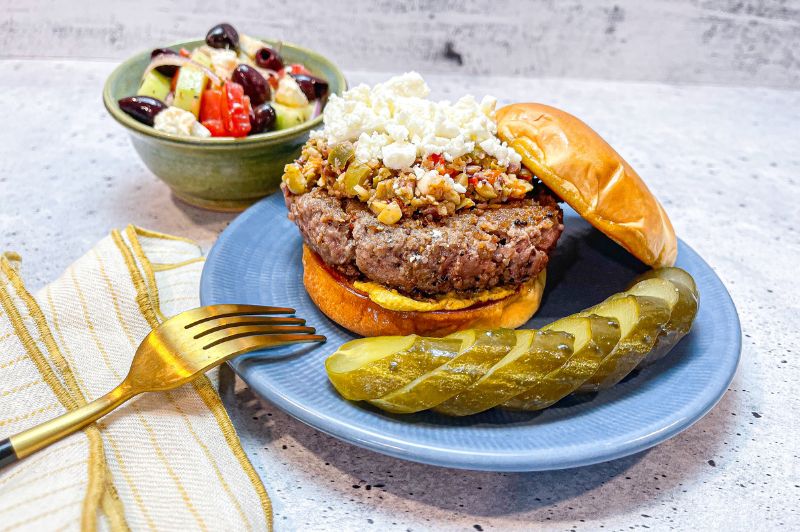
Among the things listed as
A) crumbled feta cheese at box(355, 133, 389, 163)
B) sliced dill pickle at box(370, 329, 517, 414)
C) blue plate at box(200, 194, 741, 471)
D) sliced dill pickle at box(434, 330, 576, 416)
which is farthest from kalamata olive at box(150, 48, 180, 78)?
sliced dill pickle at box(434, 330, 576, 416)

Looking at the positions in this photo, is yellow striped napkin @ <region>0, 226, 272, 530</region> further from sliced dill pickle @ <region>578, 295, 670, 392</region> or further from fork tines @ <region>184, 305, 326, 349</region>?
sliced dill pickle @ <region>578, 295, 670, 392</region>

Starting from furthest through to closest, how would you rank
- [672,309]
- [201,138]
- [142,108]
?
[142,108], [201,138], [672,309]

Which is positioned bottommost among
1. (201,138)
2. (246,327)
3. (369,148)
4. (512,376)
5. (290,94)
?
(246,327)

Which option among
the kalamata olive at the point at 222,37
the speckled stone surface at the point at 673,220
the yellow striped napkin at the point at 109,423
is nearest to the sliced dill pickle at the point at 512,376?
the speckled stone surface at the point at 673,220

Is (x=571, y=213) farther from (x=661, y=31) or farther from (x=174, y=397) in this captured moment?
(x=661, y=31)

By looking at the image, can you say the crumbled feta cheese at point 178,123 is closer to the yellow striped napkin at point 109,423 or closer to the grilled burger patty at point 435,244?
the yellow striped napkin at point 109,423

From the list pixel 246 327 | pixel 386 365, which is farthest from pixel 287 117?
pixel 386 365

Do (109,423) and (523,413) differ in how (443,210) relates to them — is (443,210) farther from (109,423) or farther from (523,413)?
(109,423)
